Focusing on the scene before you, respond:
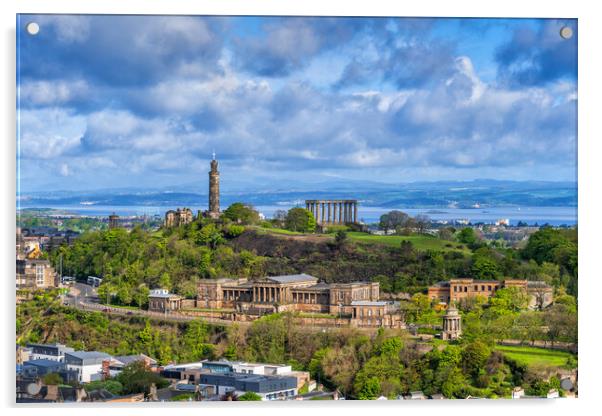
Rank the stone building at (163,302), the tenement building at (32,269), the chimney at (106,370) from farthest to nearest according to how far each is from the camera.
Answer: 1. the stone building at (163,302)
2. the tenement building at (32,269)
3. the chimney at (106,370)

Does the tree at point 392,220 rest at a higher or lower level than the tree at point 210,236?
higher

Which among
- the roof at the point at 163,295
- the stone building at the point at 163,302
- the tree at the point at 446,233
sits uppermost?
the tree at the point at 446,233

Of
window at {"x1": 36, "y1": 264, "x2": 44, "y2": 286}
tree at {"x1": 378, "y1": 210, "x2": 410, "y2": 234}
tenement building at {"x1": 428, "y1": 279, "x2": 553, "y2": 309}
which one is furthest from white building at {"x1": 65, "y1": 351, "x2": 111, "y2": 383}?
tenement building at {"x1": 428, "y1": 279, "x2": 553, "y2": 309}

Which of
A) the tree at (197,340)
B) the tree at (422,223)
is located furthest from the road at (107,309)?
the tree at (422,223)

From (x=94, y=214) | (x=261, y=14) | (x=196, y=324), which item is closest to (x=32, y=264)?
(x=94, y=214)

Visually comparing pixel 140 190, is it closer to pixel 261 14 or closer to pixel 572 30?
pixel 261 14

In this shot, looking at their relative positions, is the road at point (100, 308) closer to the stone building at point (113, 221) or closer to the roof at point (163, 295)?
the roof at point (163, 295)
